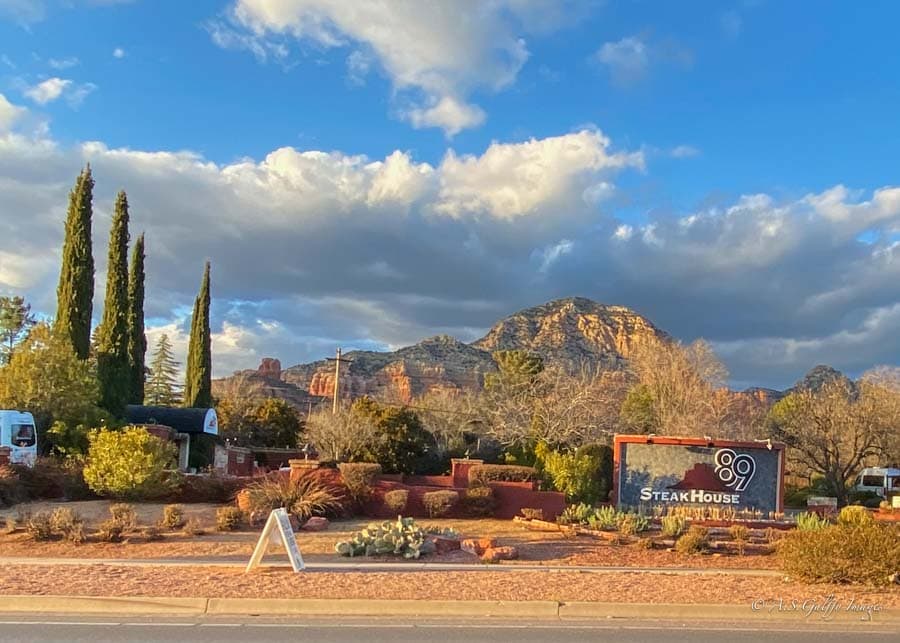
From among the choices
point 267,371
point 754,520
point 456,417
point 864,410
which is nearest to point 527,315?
point 267,371

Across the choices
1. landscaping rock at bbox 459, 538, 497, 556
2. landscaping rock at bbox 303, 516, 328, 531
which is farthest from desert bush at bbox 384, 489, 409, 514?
landscaping rock at bbox 459, 538, 497, 556

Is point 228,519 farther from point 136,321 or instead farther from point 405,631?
point 136,321

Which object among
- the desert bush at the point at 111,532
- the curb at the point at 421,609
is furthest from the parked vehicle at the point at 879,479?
the desert bush at the point at 111,532

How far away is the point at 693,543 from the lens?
16.5m

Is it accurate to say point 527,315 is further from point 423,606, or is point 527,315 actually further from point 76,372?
point 423,606

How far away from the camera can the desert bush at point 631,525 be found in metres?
18.3

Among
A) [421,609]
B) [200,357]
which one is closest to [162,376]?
[200,357]

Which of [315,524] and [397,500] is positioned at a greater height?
[397,500]

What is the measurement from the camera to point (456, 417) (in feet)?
155

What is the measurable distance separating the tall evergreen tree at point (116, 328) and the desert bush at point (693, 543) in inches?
1099

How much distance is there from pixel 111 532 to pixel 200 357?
34.6 metres

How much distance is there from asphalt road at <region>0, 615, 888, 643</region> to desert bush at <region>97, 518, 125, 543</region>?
6.64 meters

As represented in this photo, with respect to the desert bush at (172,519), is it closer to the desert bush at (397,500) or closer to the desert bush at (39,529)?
the desert bush at (39,529)

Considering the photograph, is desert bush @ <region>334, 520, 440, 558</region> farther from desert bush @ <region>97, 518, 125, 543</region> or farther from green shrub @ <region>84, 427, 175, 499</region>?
green shrub @ <region>84, 427, 175, 499</region>
